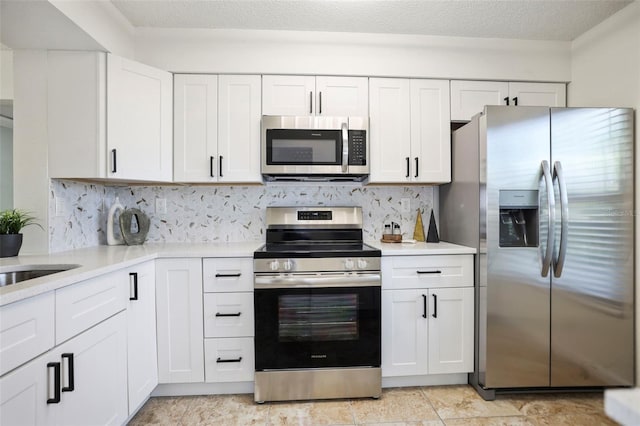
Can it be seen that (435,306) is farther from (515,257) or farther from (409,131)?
(409,131)

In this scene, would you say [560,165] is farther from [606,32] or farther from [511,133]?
[606,32]

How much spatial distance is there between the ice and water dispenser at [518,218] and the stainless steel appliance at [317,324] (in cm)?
82

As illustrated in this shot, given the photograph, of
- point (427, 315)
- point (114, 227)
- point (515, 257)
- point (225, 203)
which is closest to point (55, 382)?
point (114, 227)

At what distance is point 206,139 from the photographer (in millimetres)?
2305

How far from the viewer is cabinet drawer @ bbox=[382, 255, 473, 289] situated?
82.0 inches

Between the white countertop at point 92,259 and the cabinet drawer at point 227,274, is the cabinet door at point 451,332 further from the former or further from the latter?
the cabinet drawer at point 227,274

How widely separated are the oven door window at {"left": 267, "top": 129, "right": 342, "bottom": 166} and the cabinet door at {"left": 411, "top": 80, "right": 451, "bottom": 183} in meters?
0.59

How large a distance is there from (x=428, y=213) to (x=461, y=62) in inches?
45.7

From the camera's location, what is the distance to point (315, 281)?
1975 mm

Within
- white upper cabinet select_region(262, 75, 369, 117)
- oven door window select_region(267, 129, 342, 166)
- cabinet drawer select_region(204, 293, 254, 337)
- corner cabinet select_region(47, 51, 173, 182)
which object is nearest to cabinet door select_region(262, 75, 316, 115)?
white upper cabinet select_region(262, 75, 369, 117)

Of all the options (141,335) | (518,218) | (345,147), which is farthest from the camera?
(345,147)

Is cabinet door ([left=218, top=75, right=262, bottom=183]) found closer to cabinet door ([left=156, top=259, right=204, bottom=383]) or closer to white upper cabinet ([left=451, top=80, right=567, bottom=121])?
cabinet door ([left=156, top=259, right=204, bottom=383])

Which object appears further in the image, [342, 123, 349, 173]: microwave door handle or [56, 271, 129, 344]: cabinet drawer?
[342, 123, 349, 173]: microwave door handle

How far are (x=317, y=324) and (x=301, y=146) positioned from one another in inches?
46.3
